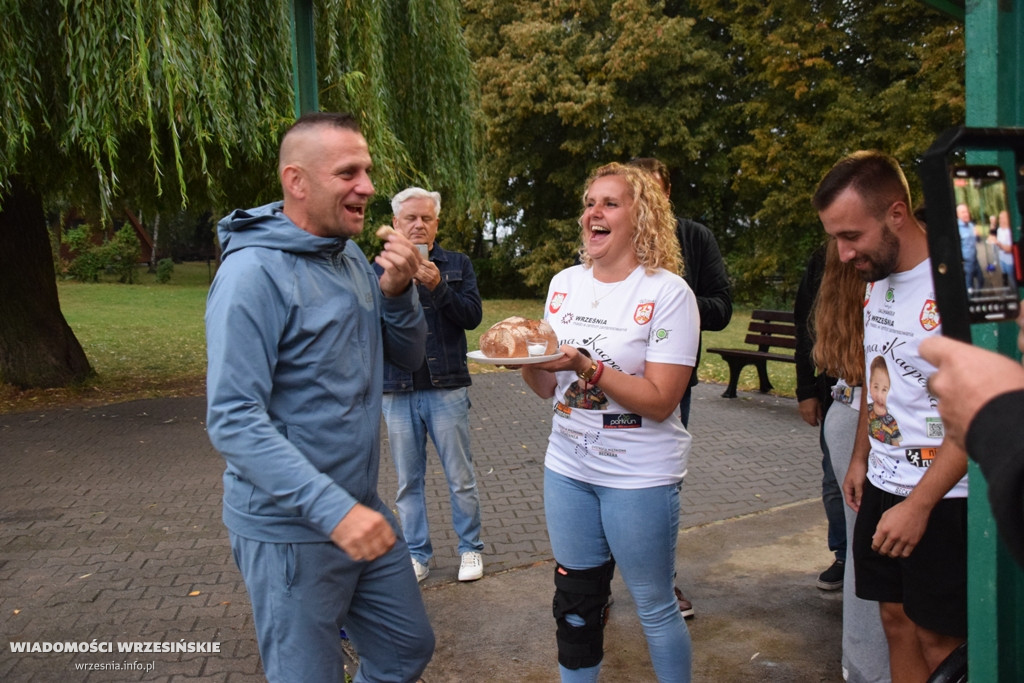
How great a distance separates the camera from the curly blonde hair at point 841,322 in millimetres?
3045

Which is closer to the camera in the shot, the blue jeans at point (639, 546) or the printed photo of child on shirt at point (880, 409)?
the printed photo of child on shirt at point (880, 409)

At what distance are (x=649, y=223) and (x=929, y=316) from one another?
1.02m

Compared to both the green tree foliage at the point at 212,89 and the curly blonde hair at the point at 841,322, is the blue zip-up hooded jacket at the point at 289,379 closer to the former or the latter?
the curly blonde hair at the point at 841,322

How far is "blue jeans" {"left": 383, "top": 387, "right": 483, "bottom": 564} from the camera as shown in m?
4.70

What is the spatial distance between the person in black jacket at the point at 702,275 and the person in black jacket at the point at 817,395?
15.3 inches

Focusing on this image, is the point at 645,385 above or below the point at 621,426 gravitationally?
above

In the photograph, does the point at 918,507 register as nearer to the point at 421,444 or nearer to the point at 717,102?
the point at 421,444

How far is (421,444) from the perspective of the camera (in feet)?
15.7

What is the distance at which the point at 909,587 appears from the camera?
264 cm

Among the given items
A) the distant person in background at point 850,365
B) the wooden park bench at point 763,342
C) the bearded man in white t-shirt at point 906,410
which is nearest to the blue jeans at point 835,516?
the distant person in background at point 850,365

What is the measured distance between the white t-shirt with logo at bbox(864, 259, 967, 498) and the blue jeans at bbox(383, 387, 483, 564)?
2445 mm

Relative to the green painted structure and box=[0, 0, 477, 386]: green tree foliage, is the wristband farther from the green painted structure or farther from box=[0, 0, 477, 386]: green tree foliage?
box=[0, 0, 477, 386]: green tree foliage

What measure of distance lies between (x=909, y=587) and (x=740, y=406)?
801 cm

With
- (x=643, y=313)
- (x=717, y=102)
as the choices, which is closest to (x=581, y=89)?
(x=717, y=102)
